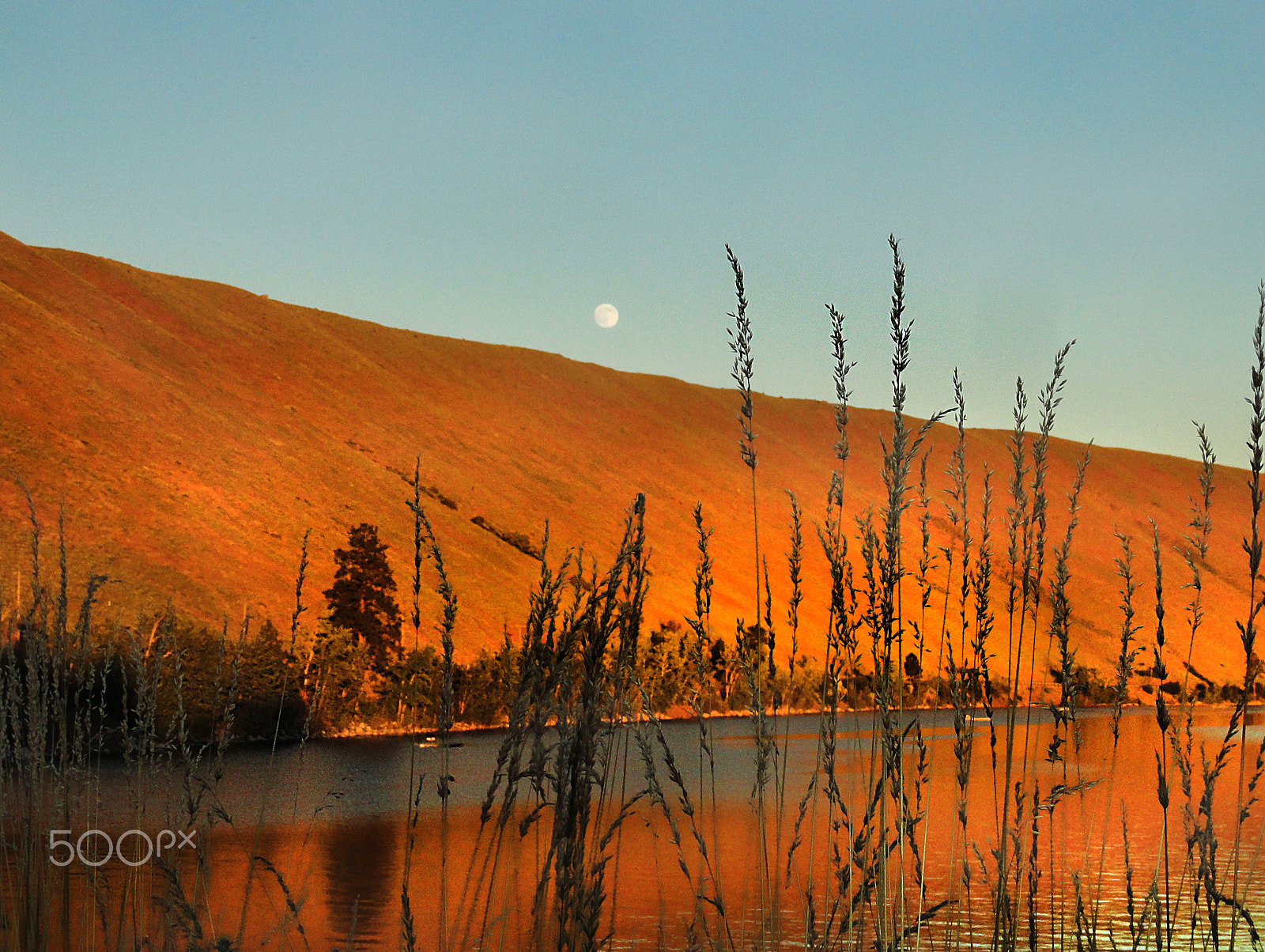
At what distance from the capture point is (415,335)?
3964 inches

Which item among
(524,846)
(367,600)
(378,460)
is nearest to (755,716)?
(524,846)

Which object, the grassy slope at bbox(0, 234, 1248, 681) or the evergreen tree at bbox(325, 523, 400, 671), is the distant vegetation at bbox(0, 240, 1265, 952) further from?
the evergreen tree at bbox(325, 523, 400, 671)

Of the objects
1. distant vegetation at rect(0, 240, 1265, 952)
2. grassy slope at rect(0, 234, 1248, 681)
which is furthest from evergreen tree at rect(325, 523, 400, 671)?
distant vegetation at rect(0, 240, 1265, 952)

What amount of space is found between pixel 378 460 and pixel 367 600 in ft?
83.3

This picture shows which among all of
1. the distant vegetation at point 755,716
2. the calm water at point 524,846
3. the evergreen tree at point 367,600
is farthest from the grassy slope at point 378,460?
the distant vegetation at point 755,716

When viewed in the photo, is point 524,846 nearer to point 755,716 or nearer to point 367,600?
point 755,716

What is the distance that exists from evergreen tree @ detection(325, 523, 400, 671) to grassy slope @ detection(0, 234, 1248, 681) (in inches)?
87.6

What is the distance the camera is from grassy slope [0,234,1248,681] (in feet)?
157

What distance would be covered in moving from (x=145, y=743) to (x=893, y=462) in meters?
2.54

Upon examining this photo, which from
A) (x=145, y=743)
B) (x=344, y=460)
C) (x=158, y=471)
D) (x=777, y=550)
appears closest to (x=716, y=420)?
(x=777, y=550)

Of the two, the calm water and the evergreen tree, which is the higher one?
the evergreen tree

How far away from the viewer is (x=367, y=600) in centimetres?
4603

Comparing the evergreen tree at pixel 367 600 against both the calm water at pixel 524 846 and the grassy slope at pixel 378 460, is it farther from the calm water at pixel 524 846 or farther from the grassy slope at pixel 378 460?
the calm water at pixel 524 846

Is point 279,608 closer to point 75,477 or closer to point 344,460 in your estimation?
point 75,477
